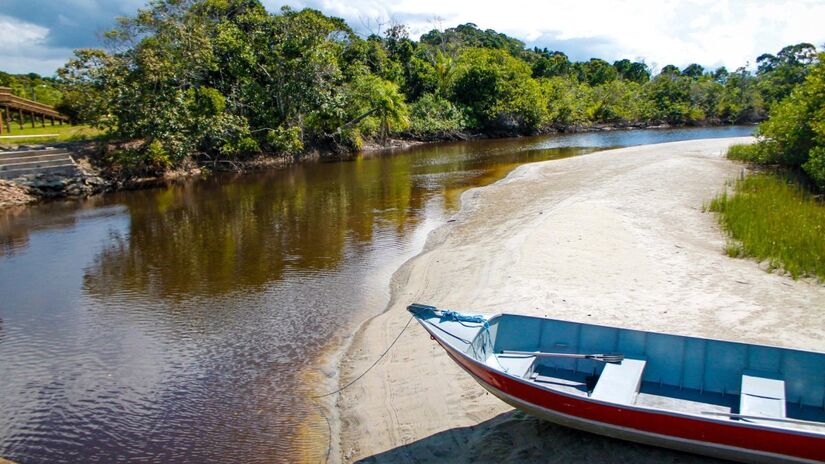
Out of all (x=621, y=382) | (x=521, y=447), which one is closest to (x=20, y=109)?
(x=521, y=447)

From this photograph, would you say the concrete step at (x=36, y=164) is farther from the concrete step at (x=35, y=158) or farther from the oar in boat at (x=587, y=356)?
the oar in boat at (x=587, y=356)

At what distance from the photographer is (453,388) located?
836 centimetres

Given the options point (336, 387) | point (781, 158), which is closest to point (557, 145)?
point (781, 158)

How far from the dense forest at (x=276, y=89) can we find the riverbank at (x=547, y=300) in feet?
69.8

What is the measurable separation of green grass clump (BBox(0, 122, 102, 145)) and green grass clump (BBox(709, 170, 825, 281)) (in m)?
34.4

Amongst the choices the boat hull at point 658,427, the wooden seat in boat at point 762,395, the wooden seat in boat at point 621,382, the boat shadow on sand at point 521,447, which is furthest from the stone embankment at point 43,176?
the wooden seat in boat at point 762,395

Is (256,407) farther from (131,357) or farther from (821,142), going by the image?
(821,142)

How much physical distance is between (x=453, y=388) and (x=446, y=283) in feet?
15.4

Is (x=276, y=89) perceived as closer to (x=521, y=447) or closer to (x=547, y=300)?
(x=547, y=300)

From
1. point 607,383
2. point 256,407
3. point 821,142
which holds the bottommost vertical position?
point 256,407

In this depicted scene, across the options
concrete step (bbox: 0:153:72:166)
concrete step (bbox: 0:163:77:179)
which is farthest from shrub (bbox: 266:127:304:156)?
concrete step (bbox: 0:163:77:179)

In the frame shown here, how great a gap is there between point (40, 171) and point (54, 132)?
8642 mm

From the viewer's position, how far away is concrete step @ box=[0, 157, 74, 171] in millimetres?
27078

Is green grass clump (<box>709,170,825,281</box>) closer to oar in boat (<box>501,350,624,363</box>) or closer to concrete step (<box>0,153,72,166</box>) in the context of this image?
oar in boat (<box>501,350,624,363</box>)
